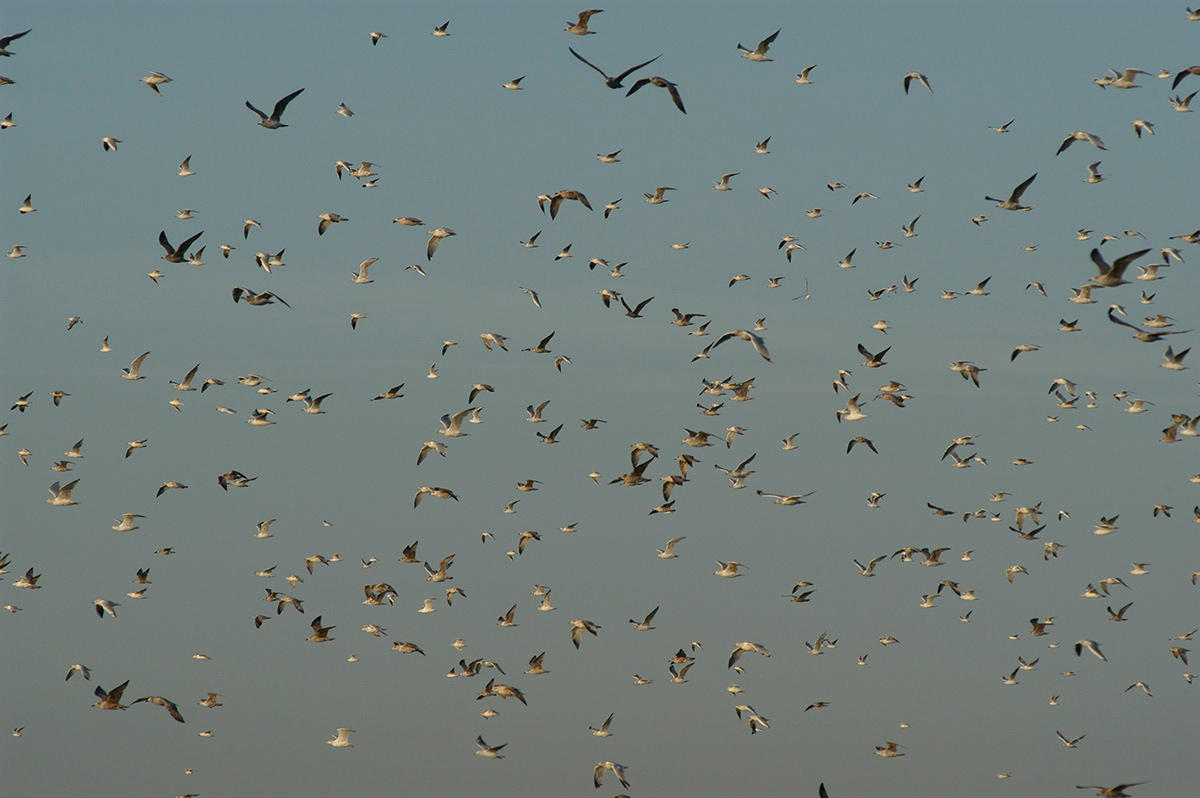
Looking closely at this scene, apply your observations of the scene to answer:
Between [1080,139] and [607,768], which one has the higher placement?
[1080,139]

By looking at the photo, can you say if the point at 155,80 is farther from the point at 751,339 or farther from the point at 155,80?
the point at 751,339

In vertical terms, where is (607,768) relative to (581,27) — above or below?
below

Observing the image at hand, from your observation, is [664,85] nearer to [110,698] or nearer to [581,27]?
[581,27]

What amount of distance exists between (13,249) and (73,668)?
1828 centimetres

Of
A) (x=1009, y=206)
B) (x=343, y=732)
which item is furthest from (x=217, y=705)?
(x=1009, y=206)

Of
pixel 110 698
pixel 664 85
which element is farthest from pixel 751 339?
pixel 110 698

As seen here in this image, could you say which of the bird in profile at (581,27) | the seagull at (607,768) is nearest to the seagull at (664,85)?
the bird in profile at (581,27)

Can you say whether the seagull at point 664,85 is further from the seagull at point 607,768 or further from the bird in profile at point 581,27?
the seagull at point 607,768

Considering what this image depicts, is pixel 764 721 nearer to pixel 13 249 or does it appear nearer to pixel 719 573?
pixel 719 573

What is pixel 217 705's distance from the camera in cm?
7219

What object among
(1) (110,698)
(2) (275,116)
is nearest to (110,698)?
(1) (110,698)

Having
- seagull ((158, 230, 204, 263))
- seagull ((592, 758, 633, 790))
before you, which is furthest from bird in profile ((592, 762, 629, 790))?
seagull ((158, 230, 204, 263))

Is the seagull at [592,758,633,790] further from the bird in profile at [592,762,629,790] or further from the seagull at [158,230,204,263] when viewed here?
the seagull at [158,230,204,263]

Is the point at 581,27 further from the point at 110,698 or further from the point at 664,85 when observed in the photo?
the point at 110,698
